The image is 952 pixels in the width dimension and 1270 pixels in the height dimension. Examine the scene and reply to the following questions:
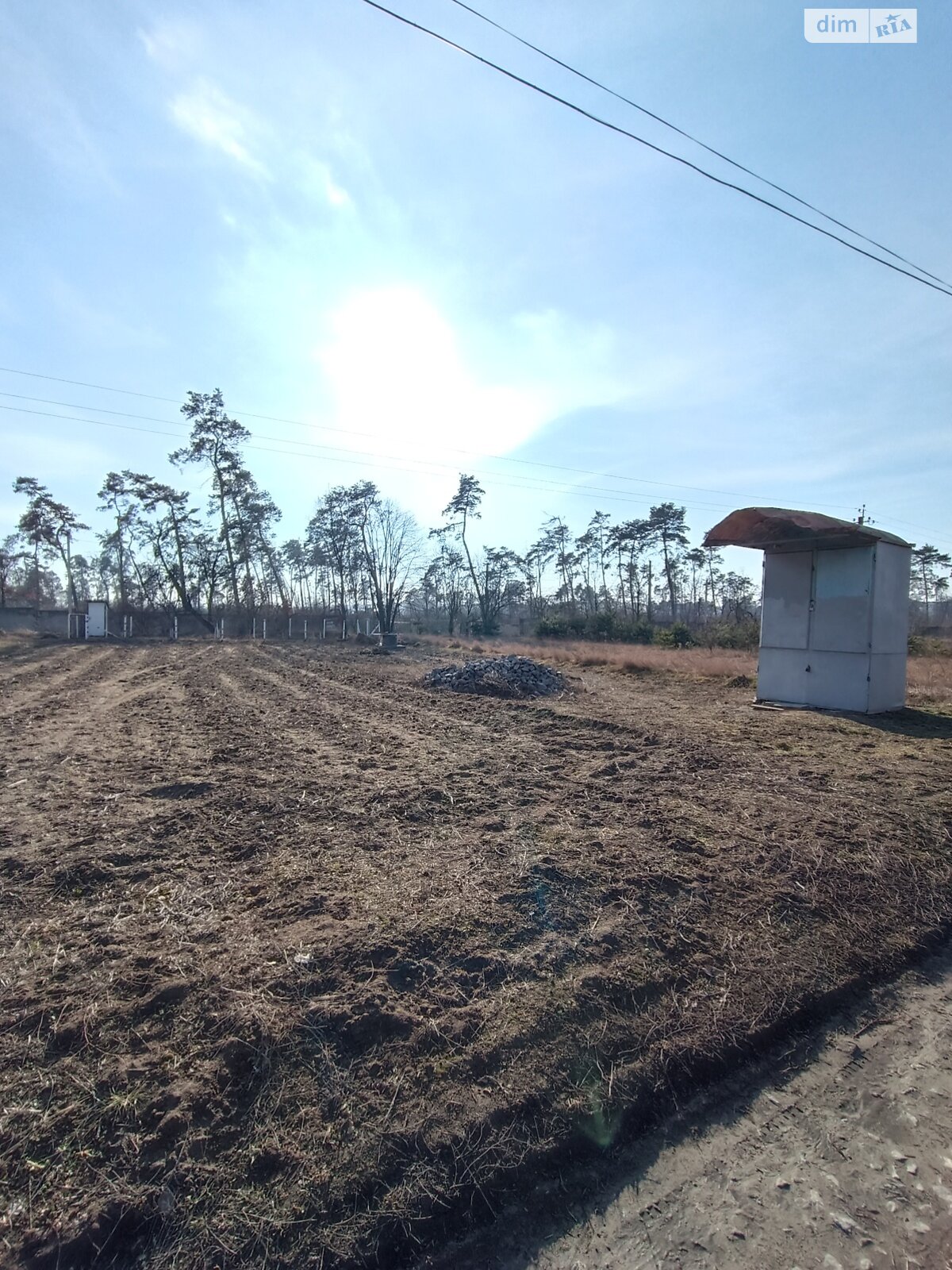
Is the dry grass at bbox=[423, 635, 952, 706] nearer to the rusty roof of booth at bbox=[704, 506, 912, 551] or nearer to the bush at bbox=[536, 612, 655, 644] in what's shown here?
the rusty roof of booth at bbox=[704, 506, 912, 551]

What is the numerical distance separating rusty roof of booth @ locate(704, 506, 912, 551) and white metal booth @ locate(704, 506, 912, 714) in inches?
0.5

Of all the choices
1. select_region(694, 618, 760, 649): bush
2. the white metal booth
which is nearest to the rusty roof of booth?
the white metal booth

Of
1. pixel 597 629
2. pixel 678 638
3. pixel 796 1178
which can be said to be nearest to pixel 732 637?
pixel 678 638

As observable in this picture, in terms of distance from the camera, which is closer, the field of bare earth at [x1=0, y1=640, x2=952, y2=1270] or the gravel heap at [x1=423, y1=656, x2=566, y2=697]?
the field of bare earth at [x1=0, y1=640, x2=952, y2=1270]

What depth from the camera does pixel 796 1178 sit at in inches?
66.5

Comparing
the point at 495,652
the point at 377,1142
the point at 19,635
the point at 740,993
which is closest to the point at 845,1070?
the point at 740,993

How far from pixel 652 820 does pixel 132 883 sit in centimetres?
299

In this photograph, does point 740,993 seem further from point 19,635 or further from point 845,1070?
point 19,635

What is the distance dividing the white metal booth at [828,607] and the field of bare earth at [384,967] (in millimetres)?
3562

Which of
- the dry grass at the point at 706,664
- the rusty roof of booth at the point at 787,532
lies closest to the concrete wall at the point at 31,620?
the dry grass at the point at 706,664

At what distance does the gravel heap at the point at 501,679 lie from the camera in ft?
36.8

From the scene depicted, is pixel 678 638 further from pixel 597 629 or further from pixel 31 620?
pixel 31 620

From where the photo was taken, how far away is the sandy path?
1487 millimetres

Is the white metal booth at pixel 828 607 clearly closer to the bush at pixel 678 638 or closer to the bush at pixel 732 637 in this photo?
the bush at pixel 732 637
